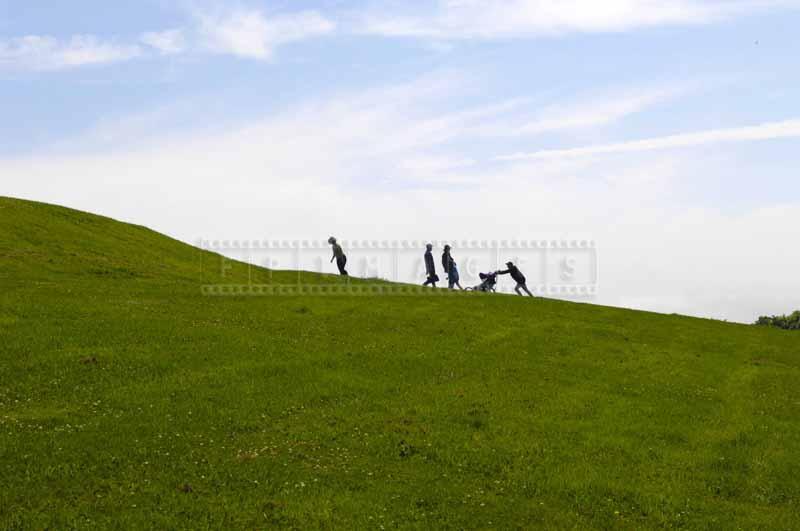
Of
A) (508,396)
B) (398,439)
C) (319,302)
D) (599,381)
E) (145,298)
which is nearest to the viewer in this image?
(398,439)

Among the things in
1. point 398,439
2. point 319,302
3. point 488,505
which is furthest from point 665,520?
point 319,302

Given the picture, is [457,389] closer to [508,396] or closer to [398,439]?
[508,396]

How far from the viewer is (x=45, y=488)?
1880 cm

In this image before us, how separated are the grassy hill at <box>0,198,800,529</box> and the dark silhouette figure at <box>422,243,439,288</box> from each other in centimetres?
1261

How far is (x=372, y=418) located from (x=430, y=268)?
31856 mm

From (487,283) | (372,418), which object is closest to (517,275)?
(487,283)

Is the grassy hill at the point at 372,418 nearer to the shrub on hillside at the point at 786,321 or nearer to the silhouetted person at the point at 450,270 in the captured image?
the silhouetted person at the point at 450,270

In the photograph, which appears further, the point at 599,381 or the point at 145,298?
the point at 145,298

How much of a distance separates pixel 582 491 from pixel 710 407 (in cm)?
1069

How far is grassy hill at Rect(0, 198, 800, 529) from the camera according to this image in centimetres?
1911

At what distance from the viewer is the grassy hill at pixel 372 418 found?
1911cm

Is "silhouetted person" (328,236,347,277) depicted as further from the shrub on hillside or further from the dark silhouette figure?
the shrub on hillside

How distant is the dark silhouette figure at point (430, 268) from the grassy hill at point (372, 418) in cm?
1261

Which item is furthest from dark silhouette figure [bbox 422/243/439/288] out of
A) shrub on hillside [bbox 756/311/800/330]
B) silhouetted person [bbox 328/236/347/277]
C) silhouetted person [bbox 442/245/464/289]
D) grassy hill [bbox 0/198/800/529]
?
shrub on hillside [bbox 756/311/800/330]
